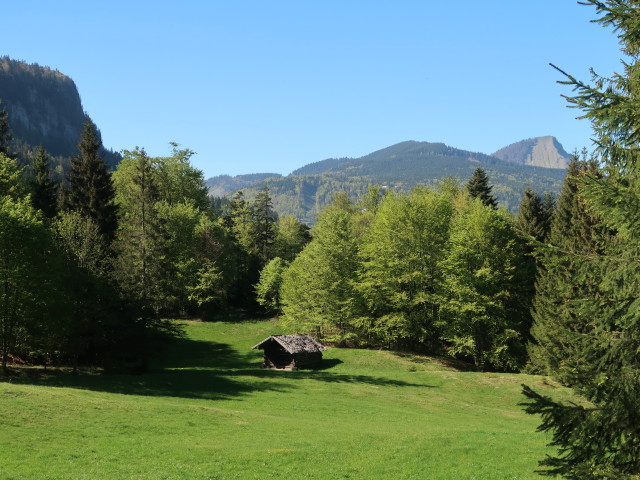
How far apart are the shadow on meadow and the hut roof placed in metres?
2.08


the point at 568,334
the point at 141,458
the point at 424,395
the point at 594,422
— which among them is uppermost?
the point at 568,334

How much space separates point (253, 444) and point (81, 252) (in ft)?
84.6

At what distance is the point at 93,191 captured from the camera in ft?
191

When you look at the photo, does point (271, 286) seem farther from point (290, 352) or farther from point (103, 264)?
point (103, 264)

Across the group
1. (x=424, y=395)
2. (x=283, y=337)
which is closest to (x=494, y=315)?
(x=424, y=395)

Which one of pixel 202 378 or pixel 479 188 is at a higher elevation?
pixel 479 188

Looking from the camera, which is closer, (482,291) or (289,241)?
(482,291)

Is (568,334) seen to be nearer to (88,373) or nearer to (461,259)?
(88,373)

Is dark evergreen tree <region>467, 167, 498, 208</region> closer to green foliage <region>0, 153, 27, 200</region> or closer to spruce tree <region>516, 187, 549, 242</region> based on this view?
spruce tree <region>516, 187, 549, 242</region>

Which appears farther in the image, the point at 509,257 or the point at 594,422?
the point at 509,257

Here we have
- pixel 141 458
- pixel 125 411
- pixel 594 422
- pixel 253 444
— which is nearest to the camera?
pixel 594 422

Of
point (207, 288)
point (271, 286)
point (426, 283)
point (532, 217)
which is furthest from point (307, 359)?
point (532, 217)

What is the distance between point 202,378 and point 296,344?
11.7 metres

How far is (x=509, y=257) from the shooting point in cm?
5525
